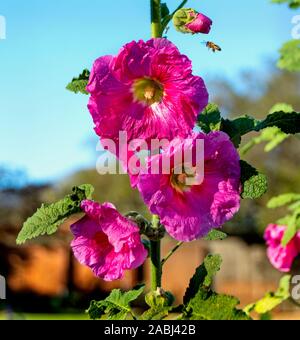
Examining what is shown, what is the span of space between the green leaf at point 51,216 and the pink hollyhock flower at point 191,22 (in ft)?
1.08

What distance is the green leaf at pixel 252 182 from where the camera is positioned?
3.67 ft

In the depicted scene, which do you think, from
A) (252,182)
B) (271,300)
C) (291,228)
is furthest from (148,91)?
(271,300)

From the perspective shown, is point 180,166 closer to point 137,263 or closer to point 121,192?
point 137,263

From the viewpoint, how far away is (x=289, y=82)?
27.8m

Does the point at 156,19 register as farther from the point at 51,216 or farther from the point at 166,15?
the point at 51,216

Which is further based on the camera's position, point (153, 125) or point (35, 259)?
point (35, 259)

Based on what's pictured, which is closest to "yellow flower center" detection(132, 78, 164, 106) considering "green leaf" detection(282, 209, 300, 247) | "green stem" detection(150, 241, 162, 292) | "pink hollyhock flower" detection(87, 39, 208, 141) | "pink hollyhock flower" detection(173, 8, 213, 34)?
"pink hollyhock flower" detection(87, 39, 208, 141)

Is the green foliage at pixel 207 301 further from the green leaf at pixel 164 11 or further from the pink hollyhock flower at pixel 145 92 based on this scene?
the green leaf at pixel 164 11

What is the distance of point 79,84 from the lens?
4.13 feet

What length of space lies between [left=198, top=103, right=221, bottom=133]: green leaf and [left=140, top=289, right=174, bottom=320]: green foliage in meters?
0.29

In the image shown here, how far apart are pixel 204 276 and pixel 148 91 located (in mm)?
324

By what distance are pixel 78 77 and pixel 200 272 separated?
0.40m

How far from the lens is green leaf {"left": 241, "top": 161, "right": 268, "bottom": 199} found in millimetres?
1119
